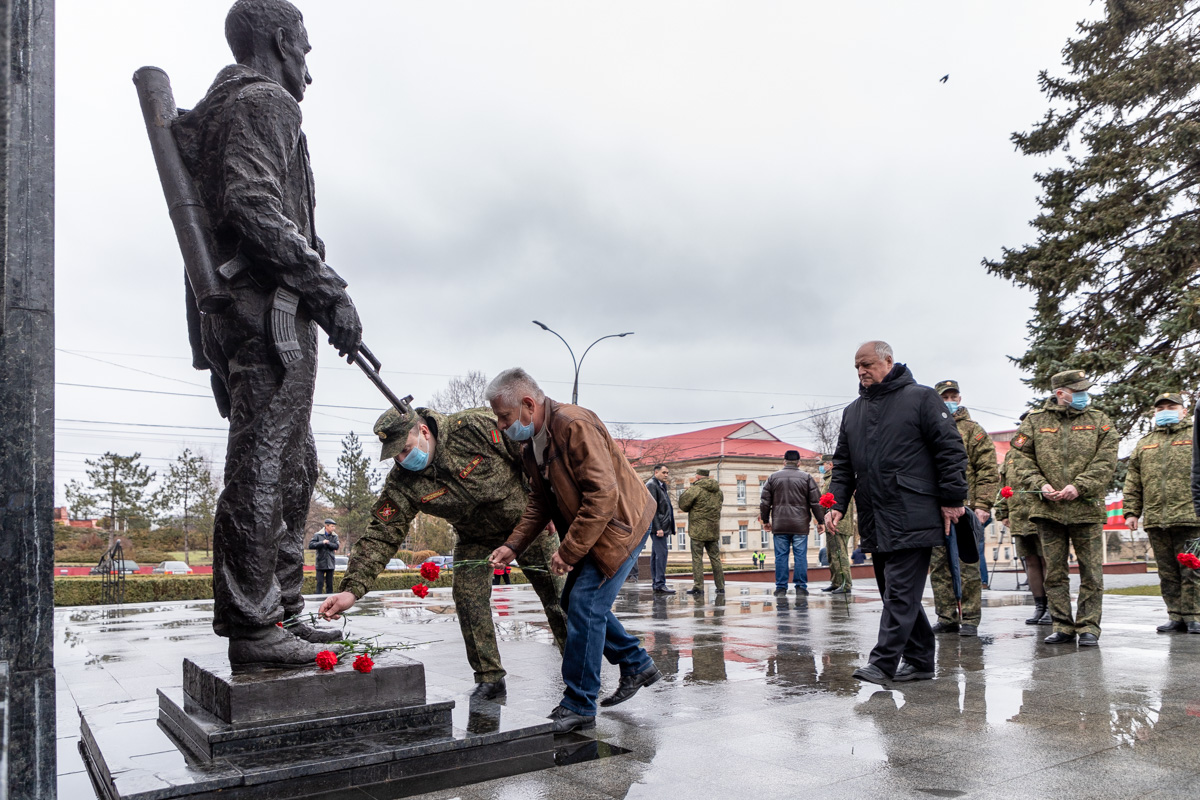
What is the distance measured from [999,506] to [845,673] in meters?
4.83

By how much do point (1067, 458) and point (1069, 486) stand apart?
45 cm

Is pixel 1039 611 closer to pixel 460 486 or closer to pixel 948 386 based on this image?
pixel 948 386

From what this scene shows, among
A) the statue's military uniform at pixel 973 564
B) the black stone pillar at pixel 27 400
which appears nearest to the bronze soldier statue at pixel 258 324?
the black stone pillar at pixel 27 400

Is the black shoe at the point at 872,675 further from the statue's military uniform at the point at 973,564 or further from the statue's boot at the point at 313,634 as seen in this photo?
the statue's boot at the point at 313,634

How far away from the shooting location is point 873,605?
34.5ft

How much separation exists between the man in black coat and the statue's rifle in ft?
33.2

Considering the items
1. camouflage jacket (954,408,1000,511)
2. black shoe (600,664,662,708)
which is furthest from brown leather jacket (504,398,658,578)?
camouflage jacket (954,408,1000,511)

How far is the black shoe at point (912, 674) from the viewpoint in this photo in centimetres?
520

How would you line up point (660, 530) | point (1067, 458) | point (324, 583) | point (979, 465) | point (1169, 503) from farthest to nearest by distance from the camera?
point (324, 583)
point (660, 530)
point (979, 465)
point (1169, 503)
point (1067, 458)

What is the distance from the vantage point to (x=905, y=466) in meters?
5.40

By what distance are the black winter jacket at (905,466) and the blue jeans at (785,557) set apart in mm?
7163

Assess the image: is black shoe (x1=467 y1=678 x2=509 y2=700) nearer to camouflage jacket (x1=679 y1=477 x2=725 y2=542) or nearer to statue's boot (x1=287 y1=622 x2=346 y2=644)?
statue's boot (x1=287 y1=622 x2=346 y2=644)

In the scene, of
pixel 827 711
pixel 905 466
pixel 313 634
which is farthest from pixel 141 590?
pixel 827 711

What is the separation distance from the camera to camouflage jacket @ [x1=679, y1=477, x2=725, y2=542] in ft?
42.8
